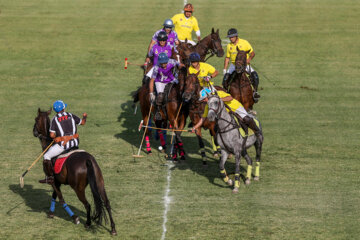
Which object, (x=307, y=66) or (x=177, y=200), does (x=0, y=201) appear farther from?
(x=307, y=66)

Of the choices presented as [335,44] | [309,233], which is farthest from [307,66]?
[309,233]

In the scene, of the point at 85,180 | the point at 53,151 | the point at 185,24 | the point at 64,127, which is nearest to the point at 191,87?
the point at 64,127

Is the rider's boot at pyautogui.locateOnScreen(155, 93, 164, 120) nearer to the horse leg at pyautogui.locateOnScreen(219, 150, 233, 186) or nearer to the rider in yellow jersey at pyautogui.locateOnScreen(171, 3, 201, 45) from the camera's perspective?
the horse leg at pyautogui.locateOnScreen(219, 150, 233, 186)

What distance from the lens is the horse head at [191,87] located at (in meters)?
16.5

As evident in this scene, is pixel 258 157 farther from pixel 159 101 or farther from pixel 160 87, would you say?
pixel 160 87

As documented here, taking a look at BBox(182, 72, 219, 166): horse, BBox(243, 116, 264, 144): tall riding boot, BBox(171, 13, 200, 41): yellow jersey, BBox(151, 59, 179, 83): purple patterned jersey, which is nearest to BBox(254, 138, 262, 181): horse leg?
BBox(243, 116, 264, 144): tall riding boot

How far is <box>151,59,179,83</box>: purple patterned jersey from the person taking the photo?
18.0 meters

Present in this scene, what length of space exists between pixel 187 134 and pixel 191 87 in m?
4.88

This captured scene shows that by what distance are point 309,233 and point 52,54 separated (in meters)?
20.7

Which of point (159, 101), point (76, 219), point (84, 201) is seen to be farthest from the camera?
point (159, 101)

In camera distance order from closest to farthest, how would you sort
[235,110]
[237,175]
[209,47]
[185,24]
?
[237,175] → [235,110] → [209,47] → [185,24]

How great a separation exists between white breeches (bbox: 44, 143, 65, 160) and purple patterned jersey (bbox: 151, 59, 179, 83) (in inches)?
192

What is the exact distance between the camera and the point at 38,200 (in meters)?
15.6

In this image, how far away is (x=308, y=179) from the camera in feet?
55.1
